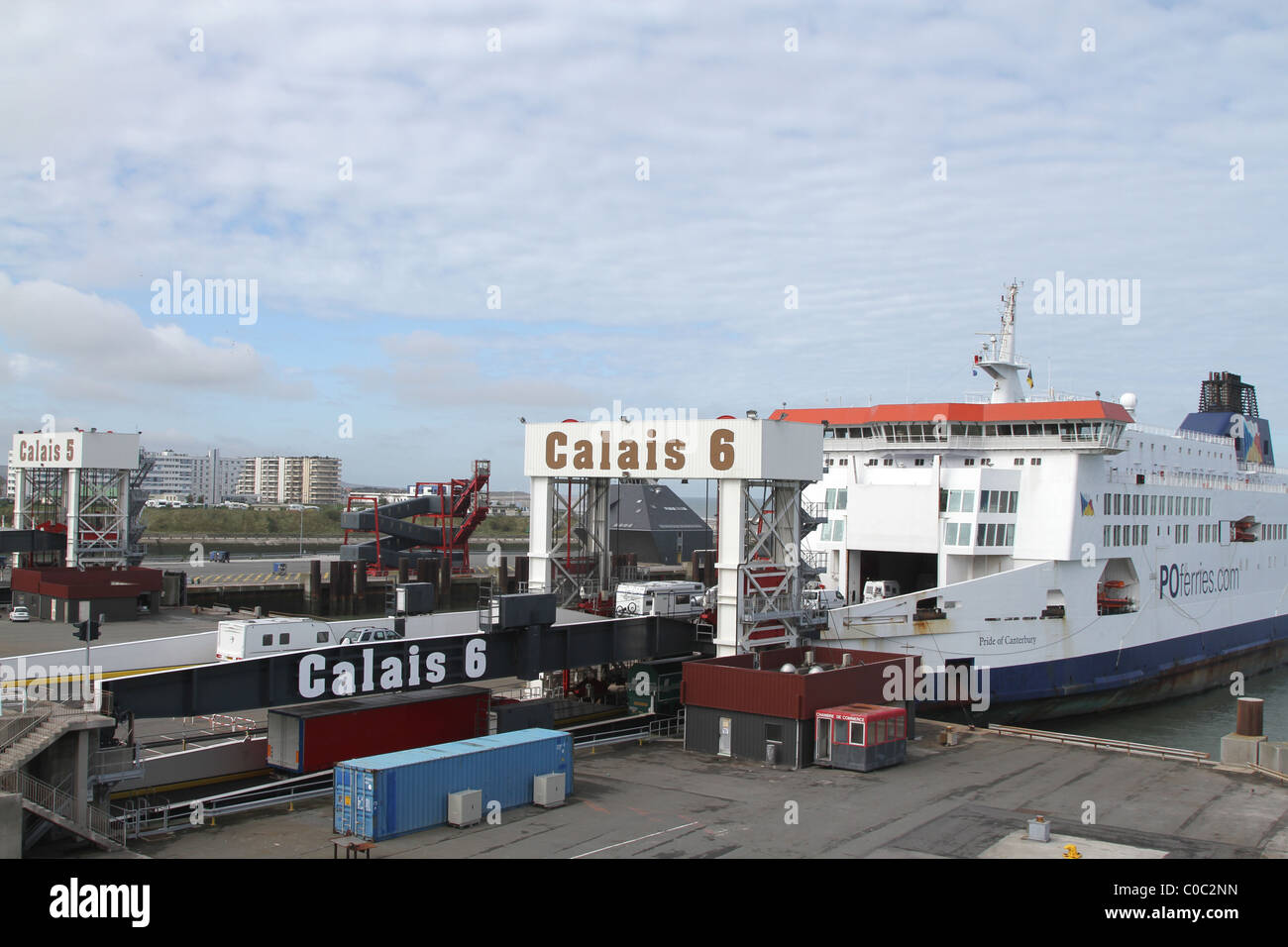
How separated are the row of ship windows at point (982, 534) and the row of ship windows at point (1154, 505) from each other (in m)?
4.92

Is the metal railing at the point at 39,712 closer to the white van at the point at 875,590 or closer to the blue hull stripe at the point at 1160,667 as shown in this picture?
the white van at the point at 875,590

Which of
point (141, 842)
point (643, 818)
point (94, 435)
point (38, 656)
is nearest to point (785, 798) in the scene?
point (643, 818)

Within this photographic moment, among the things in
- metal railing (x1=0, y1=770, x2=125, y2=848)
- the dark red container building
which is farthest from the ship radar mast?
metal railing (x1=0, y1=770, x2=125, y2=848)

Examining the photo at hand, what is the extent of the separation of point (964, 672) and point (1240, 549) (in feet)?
95.5

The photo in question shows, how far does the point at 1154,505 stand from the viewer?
47.9 meters

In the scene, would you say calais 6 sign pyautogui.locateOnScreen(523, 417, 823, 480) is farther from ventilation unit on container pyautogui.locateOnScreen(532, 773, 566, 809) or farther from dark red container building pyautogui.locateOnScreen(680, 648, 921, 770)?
ventilation unit on container pyautogui.locateOnScreen(532, 773, 566, 809)

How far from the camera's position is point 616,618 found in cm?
3500

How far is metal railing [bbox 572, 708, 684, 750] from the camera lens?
32.2 m

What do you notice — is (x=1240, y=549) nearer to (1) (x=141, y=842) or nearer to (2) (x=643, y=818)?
(2) (x=643, y=818)

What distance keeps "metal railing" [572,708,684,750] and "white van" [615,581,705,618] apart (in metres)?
3.45

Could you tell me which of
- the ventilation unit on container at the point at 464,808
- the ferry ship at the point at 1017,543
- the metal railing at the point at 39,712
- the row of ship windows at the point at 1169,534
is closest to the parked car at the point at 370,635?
the ventilation unit on container at the point at 464,808

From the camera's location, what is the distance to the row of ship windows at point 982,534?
1620 inches

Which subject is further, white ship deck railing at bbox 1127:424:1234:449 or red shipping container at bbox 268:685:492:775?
white ship deck railing at bbox 1127:424:1234:449

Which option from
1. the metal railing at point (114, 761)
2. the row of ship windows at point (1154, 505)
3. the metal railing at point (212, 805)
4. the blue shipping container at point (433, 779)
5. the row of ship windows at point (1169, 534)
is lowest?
the metal railing at point (212, 805)
